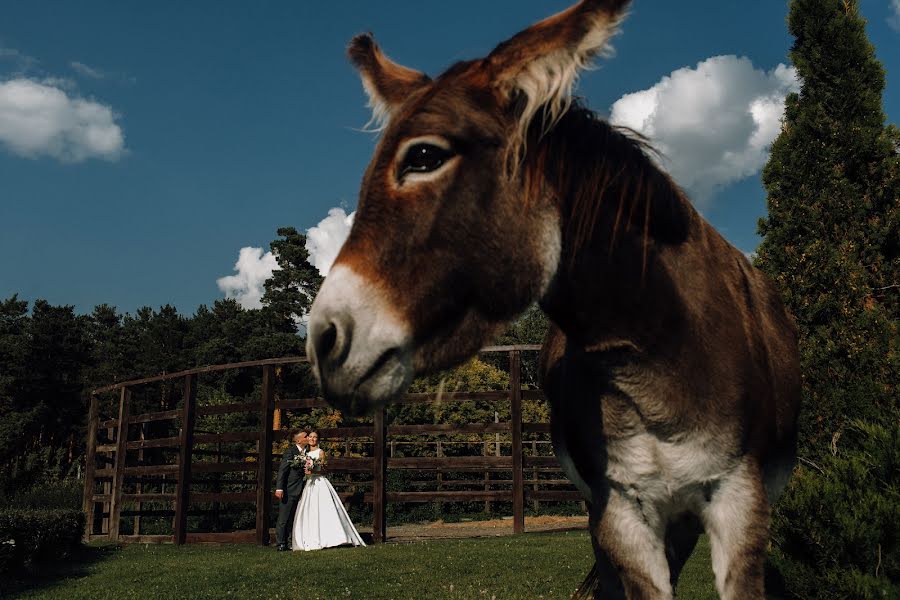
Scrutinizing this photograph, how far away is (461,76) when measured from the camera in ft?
6.30

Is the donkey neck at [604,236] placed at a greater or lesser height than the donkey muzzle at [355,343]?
greater

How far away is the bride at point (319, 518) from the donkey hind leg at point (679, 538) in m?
10.3

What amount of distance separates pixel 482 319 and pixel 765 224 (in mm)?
7168

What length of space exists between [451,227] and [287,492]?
1241 centimetres

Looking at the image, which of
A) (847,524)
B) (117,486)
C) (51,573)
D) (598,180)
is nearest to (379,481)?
(51,573)

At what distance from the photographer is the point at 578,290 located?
2.01 metres

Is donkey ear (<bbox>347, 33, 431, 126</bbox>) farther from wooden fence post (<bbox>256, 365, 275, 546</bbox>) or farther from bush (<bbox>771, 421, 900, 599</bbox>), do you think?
wooden fence post (<bbox>256, 365, 275, 546</bbox>)

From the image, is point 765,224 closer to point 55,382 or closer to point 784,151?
point 784,151

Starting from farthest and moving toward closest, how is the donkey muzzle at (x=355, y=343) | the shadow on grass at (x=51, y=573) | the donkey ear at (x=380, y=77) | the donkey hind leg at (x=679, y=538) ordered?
the shadow on grass at (x=51, y=573)
the donkey hind leg at (x=679, y=538)
the donkey ear at (x=380, y=77)
the donkey muzzle at (x=355, y=343)

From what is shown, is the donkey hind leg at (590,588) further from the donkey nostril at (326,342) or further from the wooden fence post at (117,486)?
the wooden fence post at (117,486)

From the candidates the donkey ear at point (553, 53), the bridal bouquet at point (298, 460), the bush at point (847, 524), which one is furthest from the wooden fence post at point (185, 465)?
the donkey ear at point (553, 53)

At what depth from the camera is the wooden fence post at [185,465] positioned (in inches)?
566

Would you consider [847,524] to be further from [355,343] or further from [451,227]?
[355,343]

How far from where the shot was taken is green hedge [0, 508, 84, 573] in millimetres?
9680
